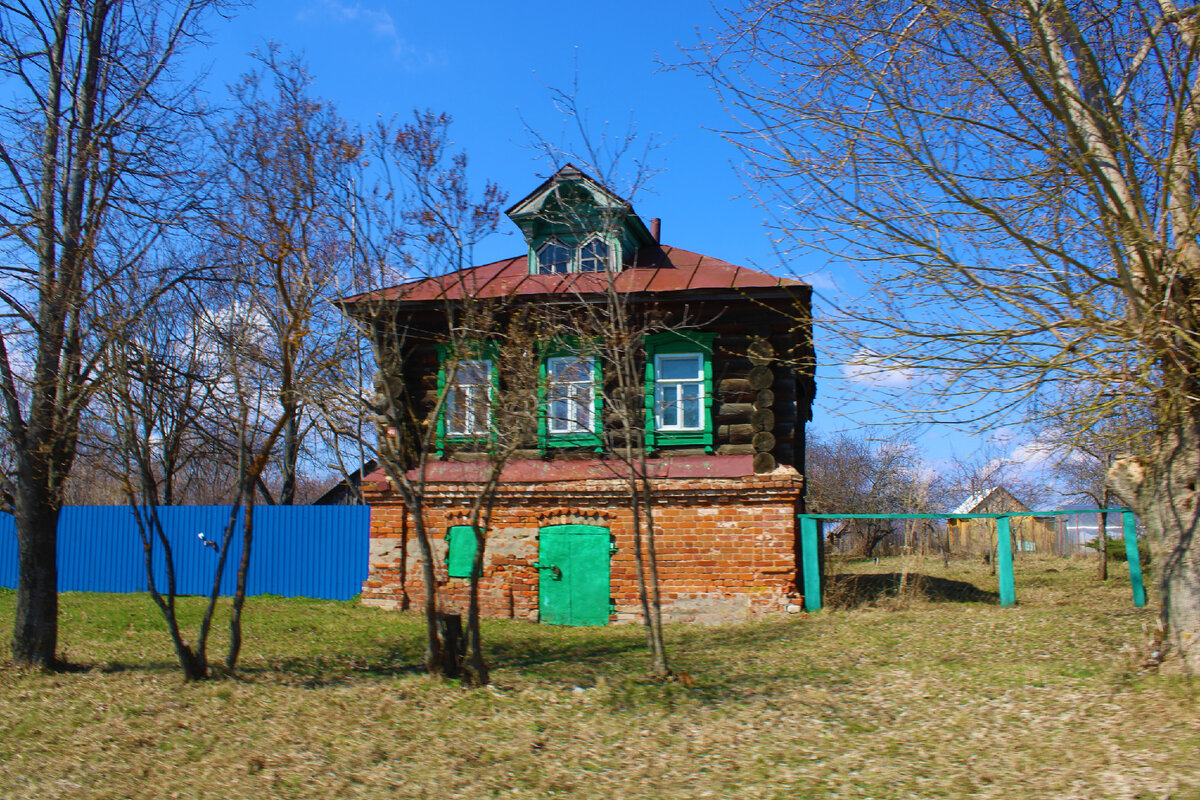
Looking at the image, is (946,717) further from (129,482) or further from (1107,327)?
(129,482)

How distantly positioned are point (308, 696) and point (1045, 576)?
52.1 feet

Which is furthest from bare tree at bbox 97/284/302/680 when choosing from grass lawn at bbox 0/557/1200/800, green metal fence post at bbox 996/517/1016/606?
Answer: green metal fence post at bbox 996/517/1016/606

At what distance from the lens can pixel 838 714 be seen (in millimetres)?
7633

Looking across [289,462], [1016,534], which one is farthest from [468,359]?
[1016,534]

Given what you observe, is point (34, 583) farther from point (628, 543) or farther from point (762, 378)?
point (762, 378)

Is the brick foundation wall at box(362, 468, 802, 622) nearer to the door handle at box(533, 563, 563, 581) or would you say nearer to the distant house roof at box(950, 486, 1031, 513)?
the door handle at box(533, 563, 563, 581)

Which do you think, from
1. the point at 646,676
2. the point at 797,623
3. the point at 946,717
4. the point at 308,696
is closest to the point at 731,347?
the point at 797,623

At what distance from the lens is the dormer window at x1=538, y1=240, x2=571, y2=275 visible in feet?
48.8

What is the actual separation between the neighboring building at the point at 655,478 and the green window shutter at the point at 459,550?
24 millimetres

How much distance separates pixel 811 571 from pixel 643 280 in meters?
5.25

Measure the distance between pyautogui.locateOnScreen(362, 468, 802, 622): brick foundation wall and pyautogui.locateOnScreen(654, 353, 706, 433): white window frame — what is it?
1.04 m

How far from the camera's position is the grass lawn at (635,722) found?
6.08 m

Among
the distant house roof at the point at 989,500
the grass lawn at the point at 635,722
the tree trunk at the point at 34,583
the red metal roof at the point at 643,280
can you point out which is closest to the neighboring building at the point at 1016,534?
the distant house roof at the point at 989,500

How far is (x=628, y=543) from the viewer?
13.1m
